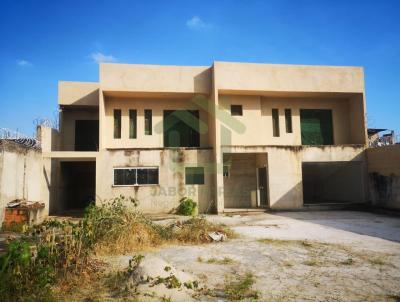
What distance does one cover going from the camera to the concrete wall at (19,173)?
33.3 ft

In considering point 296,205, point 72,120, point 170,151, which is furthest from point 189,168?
point 72,120

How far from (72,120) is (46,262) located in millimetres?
13213

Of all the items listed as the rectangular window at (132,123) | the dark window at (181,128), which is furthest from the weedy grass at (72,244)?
the rectangular window at (132,123)

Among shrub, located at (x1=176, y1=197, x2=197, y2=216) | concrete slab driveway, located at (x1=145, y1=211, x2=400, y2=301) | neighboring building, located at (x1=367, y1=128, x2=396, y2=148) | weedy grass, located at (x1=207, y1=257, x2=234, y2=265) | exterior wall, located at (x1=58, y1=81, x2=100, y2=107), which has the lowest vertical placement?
concrete slab driveway, located at (x1=145, y1=211, x2=400, y2=301)

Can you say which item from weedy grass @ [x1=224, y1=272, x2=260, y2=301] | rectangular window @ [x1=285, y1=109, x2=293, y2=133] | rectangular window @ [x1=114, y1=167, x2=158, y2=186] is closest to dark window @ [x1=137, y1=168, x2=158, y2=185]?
rectangular window @ [x1=114, y1=167, x2=158, y2=186]

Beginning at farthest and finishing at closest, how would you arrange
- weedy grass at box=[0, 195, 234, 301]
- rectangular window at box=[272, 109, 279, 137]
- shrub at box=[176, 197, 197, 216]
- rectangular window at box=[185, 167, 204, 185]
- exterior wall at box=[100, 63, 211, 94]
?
rectangular window at box=[272, 109, 279, 137] < rectangular window at box=[185, 167, 204, 185] < exterior wall at box=[100, 63, 211, 94] < shrub at box=[176, 197, 197, 216] < weedy grass at box=[0, 195, 234, 301]

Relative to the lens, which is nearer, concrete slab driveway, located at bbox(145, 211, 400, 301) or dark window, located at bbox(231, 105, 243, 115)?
concrete slab driveway, located at bbox(145, 211, 400, 301)

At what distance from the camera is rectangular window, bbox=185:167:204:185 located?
1480 cm

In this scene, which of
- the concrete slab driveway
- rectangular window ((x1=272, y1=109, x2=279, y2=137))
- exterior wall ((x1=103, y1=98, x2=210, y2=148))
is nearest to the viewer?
the concrete slab driveway

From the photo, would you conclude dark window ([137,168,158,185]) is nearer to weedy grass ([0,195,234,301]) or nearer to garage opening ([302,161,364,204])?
weedy grass ([0,195,234,301])

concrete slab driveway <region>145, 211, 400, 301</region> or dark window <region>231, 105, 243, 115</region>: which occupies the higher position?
dark window <region>231, 105, 243, 115</region>

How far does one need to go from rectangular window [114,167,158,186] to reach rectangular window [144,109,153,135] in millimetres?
2311

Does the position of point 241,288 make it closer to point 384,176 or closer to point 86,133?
point 384,176

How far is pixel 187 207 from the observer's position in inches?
548
